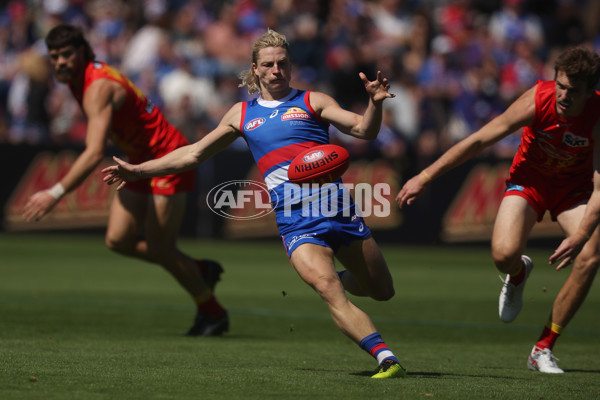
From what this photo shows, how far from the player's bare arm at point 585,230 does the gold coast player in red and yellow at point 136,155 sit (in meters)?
3.75

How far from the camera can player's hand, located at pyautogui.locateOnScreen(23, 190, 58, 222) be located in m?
8.00

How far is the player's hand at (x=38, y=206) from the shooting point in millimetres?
8000

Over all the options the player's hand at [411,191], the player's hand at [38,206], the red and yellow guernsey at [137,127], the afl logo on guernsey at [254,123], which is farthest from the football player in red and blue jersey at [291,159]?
the red and yellow guernsey at [137,127]

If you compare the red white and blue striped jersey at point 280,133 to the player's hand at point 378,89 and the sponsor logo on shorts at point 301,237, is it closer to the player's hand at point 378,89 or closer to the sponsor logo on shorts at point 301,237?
the sponsor logo on shorts at point 301,237

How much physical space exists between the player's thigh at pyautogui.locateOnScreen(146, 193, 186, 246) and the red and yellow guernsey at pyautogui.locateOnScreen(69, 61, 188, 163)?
1.49ft

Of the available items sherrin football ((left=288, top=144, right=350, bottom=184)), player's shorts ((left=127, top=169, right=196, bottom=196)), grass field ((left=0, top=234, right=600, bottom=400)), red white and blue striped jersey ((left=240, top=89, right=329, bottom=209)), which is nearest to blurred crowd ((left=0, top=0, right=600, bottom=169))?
grass field ((left=0, top=234, right=600, bottom=400))

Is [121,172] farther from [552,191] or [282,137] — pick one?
[552,191]

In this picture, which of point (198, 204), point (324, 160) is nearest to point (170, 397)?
point (324, 160)

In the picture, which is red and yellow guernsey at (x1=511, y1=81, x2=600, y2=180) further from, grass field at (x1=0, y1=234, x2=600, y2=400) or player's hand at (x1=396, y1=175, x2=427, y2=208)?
grass field at (x1=0, y1=234, x2=600, y2=400)

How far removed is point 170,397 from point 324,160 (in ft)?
6.65

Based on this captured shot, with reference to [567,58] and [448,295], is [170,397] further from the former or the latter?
[448,295]

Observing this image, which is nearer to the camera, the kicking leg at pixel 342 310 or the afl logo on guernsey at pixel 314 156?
the kicking leg at pixel 342 310

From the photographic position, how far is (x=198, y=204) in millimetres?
19828

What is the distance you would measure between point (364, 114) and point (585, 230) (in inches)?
68.4
